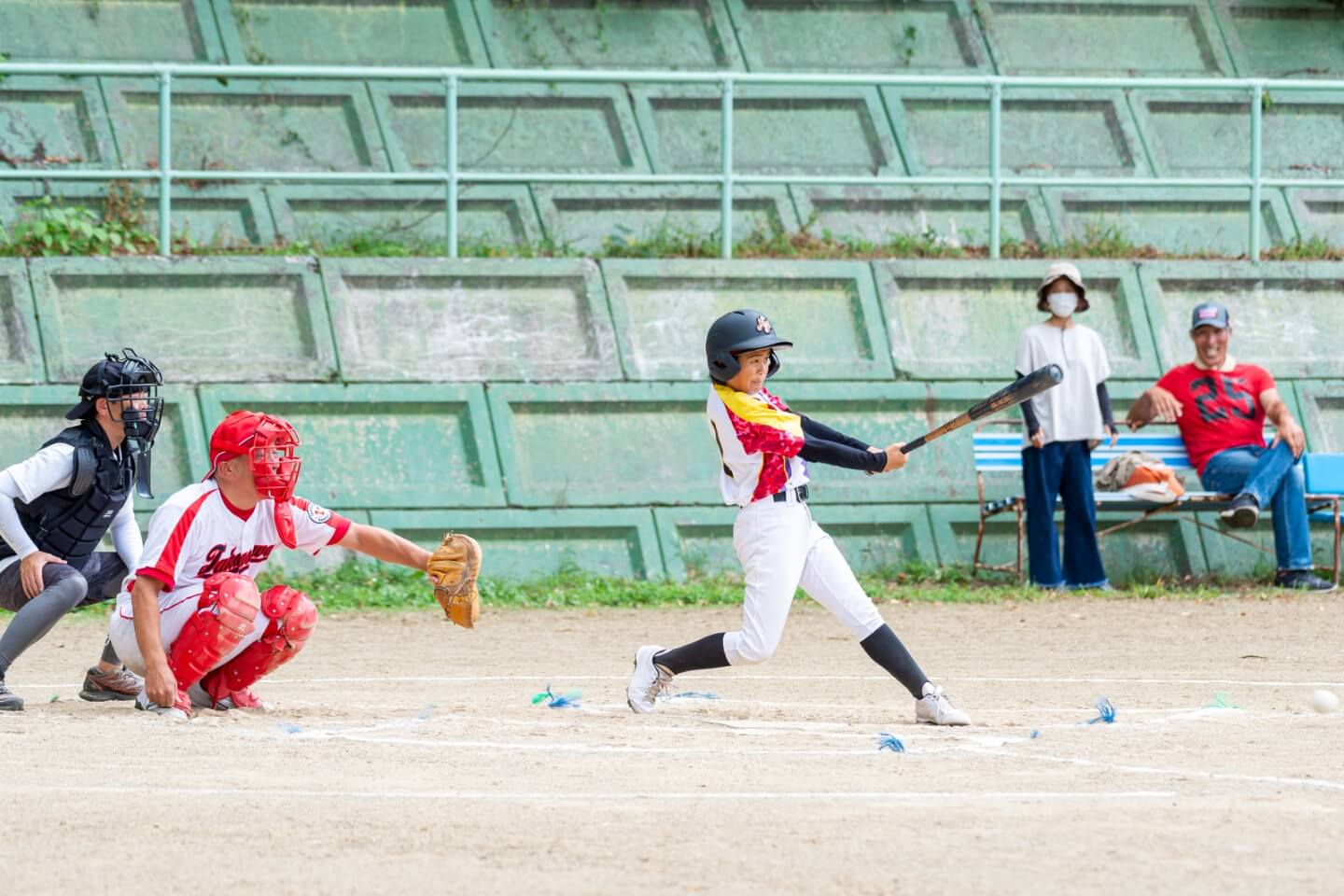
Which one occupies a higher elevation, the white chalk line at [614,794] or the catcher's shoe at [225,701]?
the catcher's shoe at [225,701]

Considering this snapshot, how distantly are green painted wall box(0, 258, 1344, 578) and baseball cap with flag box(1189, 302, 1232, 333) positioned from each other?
976mm

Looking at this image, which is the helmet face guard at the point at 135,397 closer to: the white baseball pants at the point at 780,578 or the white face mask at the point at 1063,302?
the white baseball pants at the point at 780,578

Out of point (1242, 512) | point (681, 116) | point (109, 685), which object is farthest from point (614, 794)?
point (681, 116)

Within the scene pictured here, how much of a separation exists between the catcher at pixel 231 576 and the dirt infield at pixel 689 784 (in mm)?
216

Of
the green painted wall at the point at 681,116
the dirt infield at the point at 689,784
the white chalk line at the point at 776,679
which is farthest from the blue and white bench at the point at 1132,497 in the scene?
the white chalk line at the point at 776,679

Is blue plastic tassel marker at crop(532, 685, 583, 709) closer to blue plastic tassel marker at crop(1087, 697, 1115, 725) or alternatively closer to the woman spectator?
blue plastic tassel marker at crop(1087, 697, 1115, 725)

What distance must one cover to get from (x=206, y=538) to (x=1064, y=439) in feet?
24.0

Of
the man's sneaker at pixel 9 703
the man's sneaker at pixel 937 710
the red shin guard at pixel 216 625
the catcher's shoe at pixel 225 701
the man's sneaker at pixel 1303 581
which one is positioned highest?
Result: the red shin guard at pixel 216 625

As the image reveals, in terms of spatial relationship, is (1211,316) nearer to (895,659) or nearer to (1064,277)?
(1064,277)

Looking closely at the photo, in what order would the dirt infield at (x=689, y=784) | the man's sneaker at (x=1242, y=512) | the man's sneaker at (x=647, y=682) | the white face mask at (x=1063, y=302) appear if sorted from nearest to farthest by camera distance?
the dirt infield at (x=689, y=784)
the man's sneaker at (x=647, y=682)
the man's sneaker at (x=1242, y=512)
the white face mask at (x=1063, y=302)

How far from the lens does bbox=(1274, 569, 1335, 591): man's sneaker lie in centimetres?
1309

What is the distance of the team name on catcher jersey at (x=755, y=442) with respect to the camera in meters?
7.48

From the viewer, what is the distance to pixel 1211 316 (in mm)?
13250

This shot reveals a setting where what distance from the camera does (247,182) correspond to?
15.9 m
